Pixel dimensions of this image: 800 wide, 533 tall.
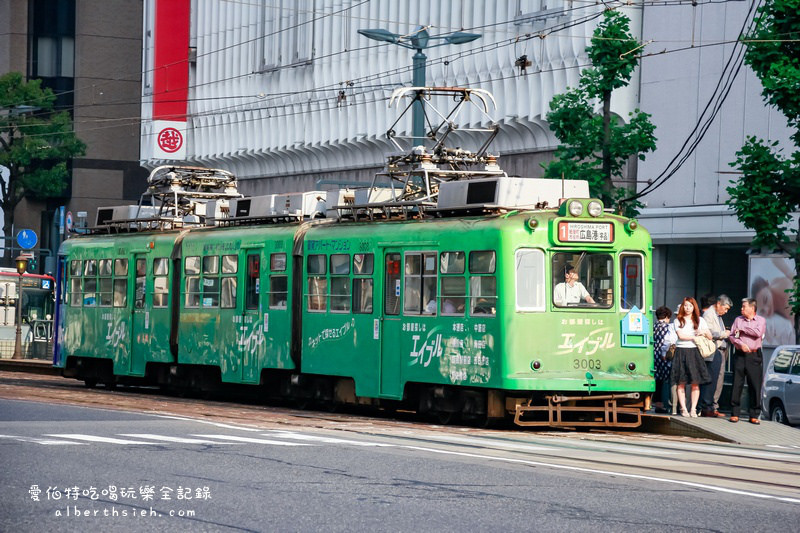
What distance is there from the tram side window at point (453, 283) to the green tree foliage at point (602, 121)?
6271 mm

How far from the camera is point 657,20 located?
32750 millimetres

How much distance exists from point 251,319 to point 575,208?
246 inches

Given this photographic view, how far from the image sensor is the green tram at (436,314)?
18188 mm

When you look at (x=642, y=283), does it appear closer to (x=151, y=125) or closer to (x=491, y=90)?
(x=491, y=90)

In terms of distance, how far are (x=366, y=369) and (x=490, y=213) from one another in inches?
112

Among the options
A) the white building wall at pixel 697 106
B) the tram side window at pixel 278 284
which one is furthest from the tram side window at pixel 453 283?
the white building wall at pixel 697 106

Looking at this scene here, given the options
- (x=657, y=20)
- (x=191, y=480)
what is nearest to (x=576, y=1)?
(x=657, y=20)

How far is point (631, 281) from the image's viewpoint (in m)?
19.0

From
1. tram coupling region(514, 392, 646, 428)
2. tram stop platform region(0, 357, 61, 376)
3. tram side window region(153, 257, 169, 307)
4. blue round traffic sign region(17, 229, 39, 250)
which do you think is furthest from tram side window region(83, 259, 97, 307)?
blue round traffic sign region(17, 229, 39, 250)

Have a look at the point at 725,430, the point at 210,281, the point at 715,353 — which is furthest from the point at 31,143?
the point at 725,430

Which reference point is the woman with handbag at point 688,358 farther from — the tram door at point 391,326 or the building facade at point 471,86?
the tram door at point 391,326

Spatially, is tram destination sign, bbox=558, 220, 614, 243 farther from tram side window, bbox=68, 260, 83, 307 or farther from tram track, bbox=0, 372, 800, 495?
tram side window, bbox=68, 260, 83, 307

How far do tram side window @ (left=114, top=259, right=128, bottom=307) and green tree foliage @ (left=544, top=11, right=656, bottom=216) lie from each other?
7424 mm

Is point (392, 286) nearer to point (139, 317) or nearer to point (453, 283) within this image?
point (453, 283)
